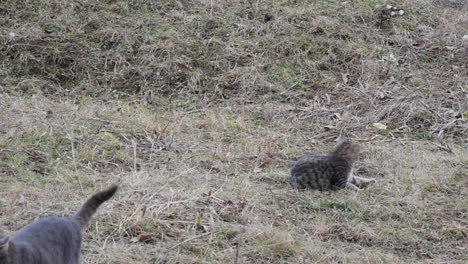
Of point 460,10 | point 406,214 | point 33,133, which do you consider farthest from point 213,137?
point 460,10

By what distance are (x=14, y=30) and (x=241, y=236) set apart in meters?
5.60

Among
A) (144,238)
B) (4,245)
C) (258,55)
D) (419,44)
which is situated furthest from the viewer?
(419,44)

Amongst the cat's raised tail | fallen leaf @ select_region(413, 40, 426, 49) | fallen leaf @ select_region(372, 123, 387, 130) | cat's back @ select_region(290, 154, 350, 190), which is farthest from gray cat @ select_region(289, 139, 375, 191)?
fallen leaf @ select_region(413, 40, 426, 49)

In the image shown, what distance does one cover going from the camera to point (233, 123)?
24.4 ft

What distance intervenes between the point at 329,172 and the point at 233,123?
5.63ft

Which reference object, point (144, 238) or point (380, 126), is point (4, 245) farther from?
point (380, 126)

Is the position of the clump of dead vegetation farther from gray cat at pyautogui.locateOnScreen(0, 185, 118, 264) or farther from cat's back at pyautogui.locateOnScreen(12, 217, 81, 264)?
cat's back at pyautogui.locateOnScreen(12, 217, 81, 264)

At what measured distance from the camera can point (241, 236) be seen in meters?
4.82

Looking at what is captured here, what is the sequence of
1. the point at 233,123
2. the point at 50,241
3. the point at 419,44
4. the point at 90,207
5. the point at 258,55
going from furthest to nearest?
the point at 419,44 → the point at 258,55 → the point at 233,123 → the point at 90,207 → the point at 50,241

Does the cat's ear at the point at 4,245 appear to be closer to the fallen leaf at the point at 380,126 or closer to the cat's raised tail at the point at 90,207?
the cat's raised tail at the point at 90,207

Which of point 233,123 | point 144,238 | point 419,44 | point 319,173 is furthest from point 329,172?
point 419,44

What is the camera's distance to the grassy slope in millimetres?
4949

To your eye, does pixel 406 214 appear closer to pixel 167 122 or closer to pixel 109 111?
pixel 167 122

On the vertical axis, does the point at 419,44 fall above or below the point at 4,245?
below
